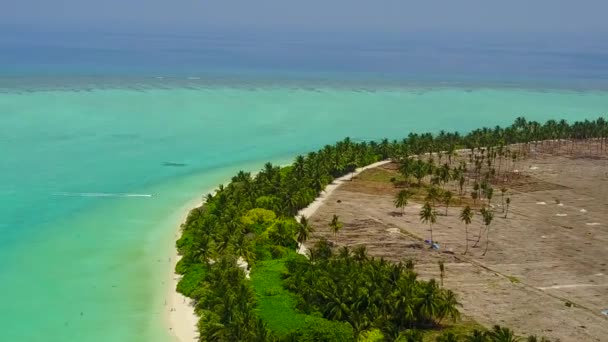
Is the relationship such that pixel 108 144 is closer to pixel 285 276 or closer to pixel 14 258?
pixel 14 258

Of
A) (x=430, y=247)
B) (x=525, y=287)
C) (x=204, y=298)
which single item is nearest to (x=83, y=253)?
(x=204, y=298)

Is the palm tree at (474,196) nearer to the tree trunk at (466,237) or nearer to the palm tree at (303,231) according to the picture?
the tree trunk at (466,237)

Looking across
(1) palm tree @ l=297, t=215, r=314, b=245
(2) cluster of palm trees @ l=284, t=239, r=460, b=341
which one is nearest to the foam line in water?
(1) palm tree @ l=297, t=215, r=314, b=245

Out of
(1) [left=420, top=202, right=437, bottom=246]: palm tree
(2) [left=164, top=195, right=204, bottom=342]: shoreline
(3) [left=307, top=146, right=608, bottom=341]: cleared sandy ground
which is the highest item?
(1) [left=420, top=202, right=437, bottom=246]: palm tree

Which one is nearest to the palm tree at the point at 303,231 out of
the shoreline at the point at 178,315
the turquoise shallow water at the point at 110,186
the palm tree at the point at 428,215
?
the shoreline at the point at 178,315

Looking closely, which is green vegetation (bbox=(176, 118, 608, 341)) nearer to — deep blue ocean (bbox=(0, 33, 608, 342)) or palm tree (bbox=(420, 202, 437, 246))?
palm tree (bbox=(420, 202, 437, 246))
